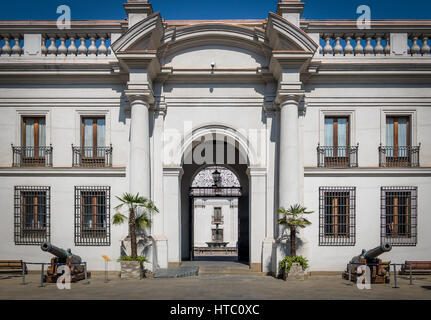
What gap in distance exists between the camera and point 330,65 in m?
16.9

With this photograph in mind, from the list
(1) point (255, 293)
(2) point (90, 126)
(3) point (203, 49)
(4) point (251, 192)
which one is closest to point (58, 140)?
A: (2) point (90, 126)

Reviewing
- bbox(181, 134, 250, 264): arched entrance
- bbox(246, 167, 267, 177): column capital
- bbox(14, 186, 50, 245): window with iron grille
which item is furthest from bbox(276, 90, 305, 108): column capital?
bbox(14, 186, 50, 245): window with iron grille

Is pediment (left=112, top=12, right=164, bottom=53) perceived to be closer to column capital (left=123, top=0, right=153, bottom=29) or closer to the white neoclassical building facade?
the white neoclassical building facade

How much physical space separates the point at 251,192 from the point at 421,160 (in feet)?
20.9

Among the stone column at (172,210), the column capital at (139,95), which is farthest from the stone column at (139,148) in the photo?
the stone column at (172,210)

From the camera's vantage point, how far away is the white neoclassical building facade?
16.8 m

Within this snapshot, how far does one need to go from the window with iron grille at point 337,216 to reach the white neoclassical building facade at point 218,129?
37 millimetres

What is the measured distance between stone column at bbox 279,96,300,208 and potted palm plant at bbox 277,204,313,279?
450 millimetres

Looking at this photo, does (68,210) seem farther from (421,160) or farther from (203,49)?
(421,160)

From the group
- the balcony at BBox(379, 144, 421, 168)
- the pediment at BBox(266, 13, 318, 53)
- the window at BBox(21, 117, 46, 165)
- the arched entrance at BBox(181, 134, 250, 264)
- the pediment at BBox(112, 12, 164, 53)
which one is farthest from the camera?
the arched entrance at BBox(181, 134, 250, 264)

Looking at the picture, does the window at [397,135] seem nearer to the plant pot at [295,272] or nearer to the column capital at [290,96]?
the column capital at [290,96]

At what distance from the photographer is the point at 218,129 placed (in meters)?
17.3

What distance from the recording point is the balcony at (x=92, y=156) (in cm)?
1722
